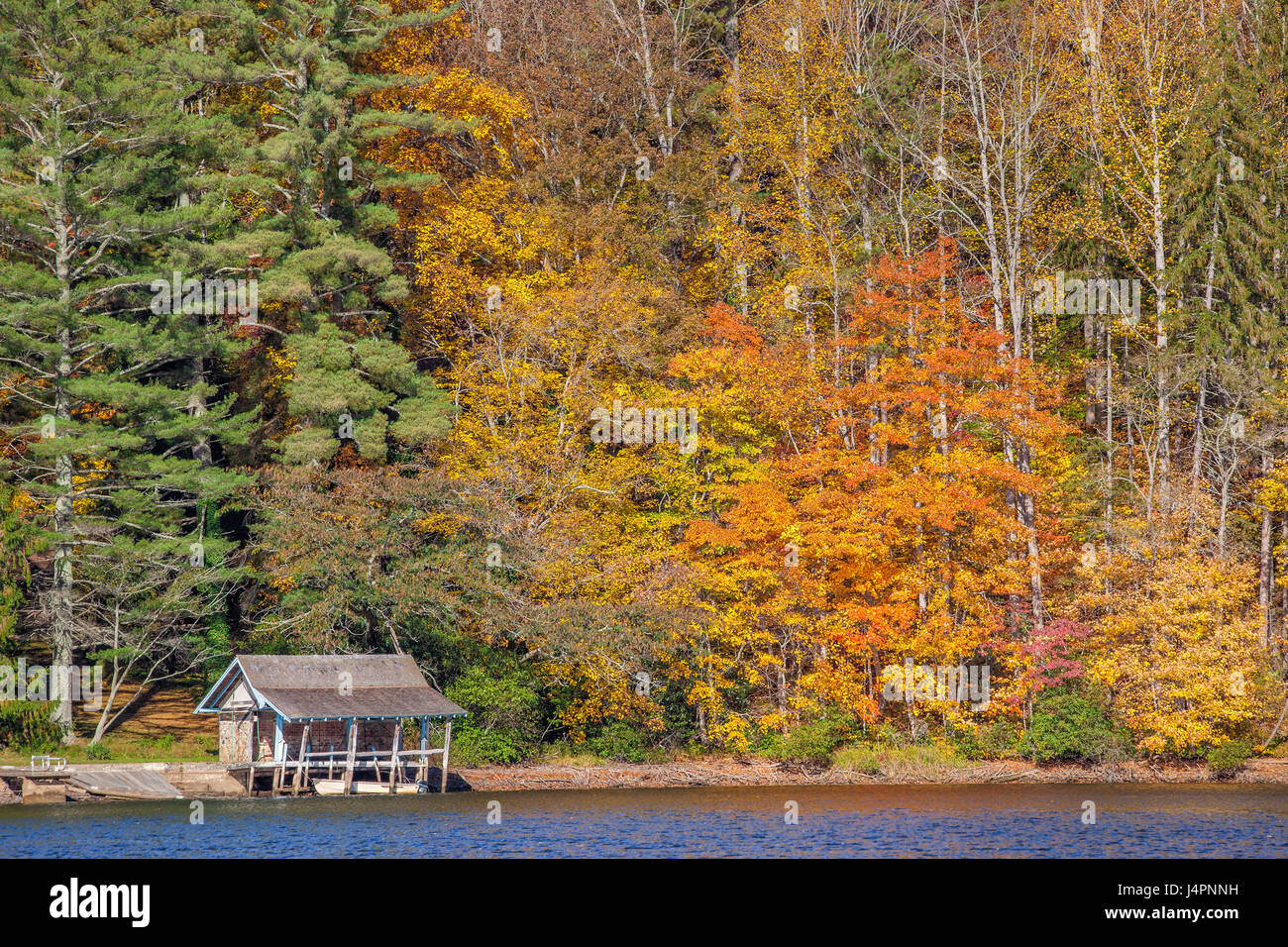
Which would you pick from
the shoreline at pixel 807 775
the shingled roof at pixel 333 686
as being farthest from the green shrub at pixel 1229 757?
the shingled roof at pixel 333 686

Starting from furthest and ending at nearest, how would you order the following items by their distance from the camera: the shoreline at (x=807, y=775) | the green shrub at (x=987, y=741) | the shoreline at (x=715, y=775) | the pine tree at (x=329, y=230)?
the pine tree at (x=329, y=230)
the green shrub at (x=987, y=741)
the shoreline at (x=807, y=775)
the shoreline at (x=715, y=775)

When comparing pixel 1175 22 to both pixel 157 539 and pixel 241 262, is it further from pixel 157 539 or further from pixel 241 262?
pixel 157 539

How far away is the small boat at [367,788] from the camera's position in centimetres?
4000

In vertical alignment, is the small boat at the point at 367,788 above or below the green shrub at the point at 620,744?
below

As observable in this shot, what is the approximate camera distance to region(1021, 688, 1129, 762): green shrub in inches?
1603

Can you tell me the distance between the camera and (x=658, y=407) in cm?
4744

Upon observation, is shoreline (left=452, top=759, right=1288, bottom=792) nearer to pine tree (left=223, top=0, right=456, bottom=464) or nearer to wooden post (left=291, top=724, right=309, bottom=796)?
wooden post (left=291, top=724, right=309, bottom=796)

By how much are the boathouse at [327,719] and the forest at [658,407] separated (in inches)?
80.3

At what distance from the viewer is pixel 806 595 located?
4375 cm

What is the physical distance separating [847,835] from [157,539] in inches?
954

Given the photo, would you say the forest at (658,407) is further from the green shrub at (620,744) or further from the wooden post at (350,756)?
the wooden post at (350,756)
